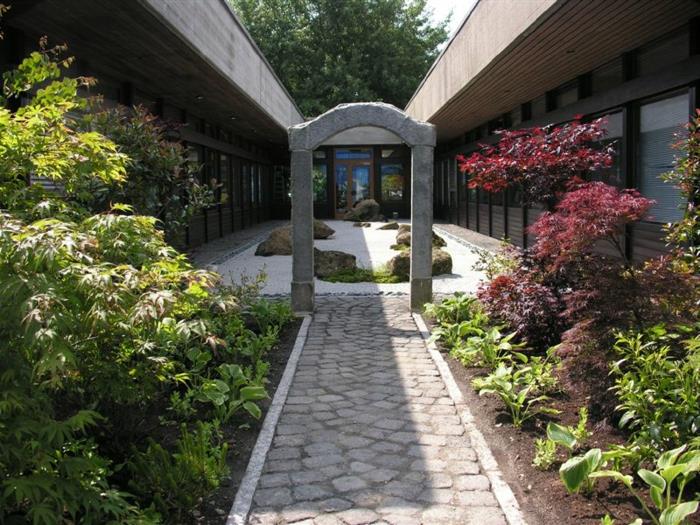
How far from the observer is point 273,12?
43.6 m

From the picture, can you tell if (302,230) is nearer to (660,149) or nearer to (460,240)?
(660,149)

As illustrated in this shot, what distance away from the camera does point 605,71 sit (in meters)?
10.8

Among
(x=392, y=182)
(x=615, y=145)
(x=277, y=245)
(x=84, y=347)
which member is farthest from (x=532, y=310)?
(x=392, y=182)

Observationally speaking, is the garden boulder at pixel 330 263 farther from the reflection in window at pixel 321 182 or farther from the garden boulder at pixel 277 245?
the reflection in window at pixel 321 182

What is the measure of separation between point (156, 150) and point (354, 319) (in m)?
3.06

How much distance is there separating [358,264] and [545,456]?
9.84 metres

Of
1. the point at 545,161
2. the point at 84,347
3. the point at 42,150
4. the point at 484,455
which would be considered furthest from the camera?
the point at 545,161

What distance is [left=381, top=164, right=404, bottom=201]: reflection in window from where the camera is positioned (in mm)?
32000

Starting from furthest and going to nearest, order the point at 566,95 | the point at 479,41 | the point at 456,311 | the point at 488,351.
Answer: the point at 566,95
the point at 479,41
the point at 456,311
the point at 488,351

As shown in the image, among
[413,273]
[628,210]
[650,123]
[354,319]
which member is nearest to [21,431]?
[628,210]

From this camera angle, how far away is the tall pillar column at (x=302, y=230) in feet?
29.3

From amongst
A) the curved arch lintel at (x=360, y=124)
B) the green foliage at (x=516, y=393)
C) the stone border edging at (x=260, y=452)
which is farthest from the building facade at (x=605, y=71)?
the stone border edging at (x=260, y=452)

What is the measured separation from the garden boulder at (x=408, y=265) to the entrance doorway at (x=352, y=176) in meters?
20.3

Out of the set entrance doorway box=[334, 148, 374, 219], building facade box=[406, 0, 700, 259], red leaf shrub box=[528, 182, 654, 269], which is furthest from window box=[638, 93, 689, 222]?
entrance doorway box=[334, 148, 374, 219]
